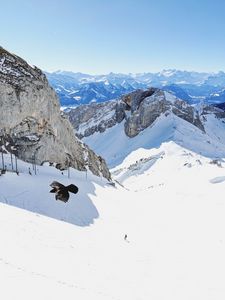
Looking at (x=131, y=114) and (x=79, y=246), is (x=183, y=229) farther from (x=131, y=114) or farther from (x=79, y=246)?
(x=131, y=114)

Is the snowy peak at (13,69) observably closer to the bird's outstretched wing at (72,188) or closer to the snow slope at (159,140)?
Result: the bird's outstretched wing at (72,188)

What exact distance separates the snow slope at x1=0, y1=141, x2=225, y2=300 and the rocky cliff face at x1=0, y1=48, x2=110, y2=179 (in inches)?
163

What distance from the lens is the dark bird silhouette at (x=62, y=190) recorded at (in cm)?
3744

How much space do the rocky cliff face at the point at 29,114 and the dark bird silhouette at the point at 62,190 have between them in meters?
11.5

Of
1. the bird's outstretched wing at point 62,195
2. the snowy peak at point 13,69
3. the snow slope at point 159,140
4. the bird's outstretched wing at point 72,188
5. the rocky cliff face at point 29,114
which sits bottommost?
the snow slope at point 159,140

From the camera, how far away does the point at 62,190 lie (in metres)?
39.1

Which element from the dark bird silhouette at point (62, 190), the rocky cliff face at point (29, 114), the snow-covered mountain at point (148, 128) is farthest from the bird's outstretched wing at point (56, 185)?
the snow-covered mountain at point (148, 128)

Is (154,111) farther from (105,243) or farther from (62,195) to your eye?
(105,243)

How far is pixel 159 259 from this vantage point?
2712cm

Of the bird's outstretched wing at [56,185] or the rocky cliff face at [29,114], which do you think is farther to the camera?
the rocky cliff face at [29,114]

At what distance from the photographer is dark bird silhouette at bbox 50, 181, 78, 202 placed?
123 feet

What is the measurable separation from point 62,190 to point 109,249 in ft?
43.9

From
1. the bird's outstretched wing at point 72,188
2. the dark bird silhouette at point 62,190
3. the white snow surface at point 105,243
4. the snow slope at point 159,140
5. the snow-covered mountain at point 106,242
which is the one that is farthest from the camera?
the snow slope at point 159,140

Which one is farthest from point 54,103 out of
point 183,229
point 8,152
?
point 183,229
